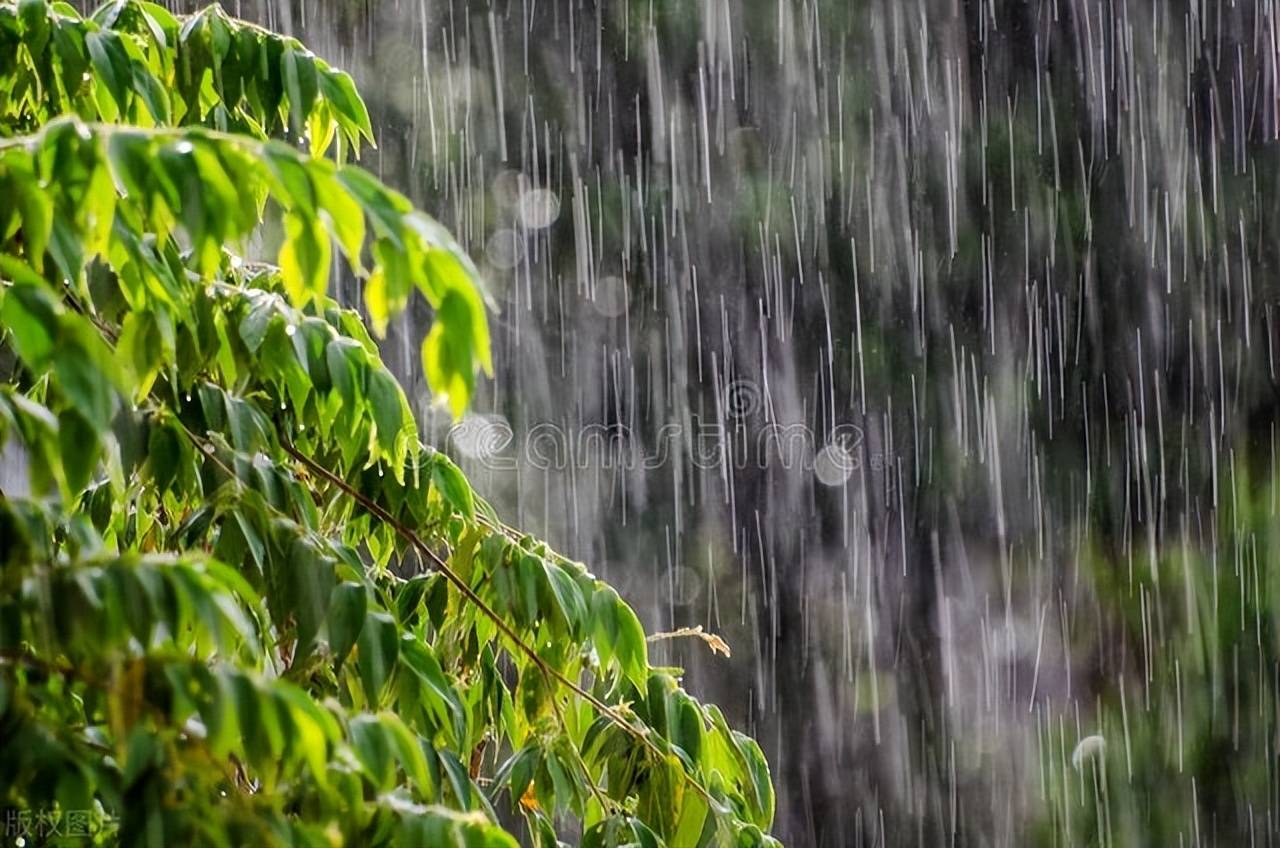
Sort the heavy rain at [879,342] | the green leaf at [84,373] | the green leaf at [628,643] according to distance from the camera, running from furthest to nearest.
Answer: the heavy rain at [879,342], the green leaf at [628,643], the green leaf at [84,373]

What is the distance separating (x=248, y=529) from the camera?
40.1 inches

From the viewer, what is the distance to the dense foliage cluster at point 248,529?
71cm

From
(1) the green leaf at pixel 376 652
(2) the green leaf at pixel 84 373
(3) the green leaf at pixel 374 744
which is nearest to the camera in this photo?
(2) the green leaf at pixel 84 373

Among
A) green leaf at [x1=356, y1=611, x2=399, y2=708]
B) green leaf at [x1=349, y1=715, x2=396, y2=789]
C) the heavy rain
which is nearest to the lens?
green leaf at [x1=349, y1=715, x2=396, y2=789]

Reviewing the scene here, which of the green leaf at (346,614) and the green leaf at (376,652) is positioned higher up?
the green leaf at (346,614)

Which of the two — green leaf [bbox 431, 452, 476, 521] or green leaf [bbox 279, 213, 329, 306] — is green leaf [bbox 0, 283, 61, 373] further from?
green leaf [bbox 431, 452, 476, 521]

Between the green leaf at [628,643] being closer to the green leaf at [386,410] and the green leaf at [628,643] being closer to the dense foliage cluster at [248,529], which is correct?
the dense foliage cluster at [248,529]

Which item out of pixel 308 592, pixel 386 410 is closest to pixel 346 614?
pixel 308 592

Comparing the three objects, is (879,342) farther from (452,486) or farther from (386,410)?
(386,410)

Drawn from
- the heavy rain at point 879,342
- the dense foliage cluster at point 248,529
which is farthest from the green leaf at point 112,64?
the heavy rain at point 879,342

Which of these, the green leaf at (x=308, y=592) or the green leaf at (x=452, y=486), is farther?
the green leaf at (x=452, y=486)

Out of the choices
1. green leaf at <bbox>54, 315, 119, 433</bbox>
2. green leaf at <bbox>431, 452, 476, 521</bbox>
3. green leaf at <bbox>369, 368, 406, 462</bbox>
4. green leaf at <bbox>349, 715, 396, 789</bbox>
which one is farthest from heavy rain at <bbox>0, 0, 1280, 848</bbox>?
green leaf at <bbox>54, 315, 119, 433</bbox>

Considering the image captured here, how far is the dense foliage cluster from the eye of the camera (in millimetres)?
712

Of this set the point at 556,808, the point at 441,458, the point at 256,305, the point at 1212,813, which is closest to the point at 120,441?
the point at 256,305
